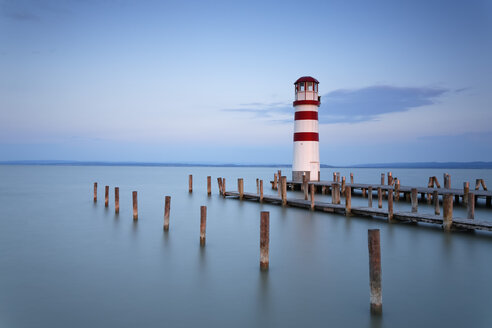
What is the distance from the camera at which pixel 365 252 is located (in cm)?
1179

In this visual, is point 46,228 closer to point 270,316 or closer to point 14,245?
point 14,245

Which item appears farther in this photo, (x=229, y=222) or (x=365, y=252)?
(x=229, y=222)

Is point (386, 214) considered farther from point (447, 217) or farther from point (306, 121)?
point (306, 121)

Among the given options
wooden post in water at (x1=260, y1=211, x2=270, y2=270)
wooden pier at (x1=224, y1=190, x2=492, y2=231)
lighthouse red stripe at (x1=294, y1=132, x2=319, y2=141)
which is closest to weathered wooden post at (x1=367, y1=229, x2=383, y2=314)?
wooden post in water at (x1=260, y1=211, x2=270, y2=270)

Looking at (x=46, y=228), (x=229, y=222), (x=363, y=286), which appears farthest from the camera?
(x=229, y=222)

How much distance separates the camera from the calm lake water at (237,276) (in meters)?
6.95

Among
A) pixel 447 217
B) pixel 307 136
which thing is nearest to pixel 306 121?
pixel 307 136

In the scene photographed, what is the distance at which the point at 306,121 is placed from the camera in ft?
82.3

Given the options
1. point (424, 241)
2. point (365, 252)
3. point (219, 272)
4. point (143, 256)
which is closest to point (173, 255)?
point (143, 256)

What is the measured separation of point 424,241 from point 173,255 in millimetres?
8065

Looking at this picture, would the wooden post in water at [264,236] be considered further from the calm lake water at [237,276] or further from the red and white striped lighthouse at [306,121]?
the red and white striped lighthouse at [306,121]

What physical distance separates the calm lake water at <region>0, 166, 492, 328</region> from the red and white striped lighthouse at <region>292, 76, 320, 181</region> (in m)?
9.45

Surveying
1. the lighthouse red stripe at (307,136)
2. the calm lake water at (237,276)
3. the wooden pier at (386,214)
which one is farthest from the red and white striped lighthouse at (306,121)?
the calm lake water at (237,276)

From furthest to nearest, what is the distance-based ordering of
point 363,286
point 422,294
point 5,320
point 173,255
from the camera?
point 173,255 < point 363,286 < point 422,294 < point 5,320
